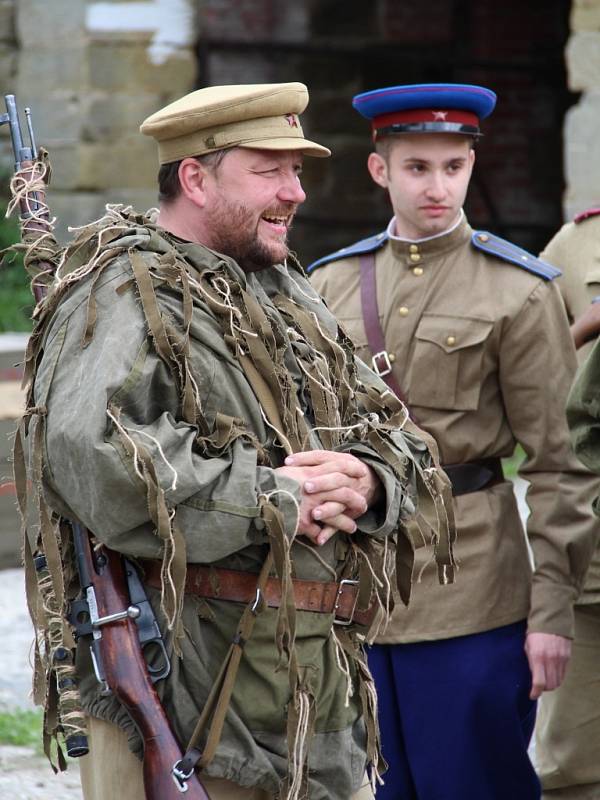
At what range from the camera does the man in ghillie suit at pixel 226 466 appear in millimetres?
2566

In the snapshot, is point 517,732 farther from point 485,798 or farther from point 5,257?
point 5,257

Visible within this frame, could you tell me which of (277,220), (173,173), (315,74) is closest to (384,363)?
(277,220)

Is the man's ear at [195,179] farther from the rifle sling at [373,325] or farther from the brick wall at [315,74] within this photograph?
the brick wall at [315,74]

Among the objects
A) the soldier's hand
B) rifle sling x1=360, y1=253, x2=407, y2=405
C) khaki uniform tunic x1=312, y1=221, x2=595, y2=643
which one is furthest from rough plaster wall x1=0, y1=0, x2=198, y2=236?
the soldier's hand

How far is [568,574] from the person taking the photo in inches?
147

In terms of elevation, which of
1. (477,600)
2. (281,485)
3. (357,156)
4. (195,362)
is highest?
(195,362)

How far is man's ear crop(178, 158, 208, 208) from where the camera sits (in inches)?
112

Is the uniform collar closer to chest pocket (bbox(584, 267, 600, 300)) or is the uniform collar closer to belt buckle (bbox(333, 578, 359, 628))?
chest pocket (bbox(584, 267, 600, 300))

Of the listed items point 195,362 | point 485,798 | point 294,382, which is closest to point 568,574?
point 485,798

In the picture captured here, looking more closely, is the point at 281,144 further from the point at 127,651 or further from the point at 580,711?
the point at 580,711

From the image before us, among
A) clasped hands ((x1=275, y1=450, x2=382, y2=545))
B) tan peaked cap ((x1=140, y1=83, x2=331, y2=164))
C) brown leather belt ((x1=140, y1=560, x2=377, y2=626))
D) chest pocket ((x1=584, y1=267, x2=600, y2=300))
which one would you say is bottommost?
brown leather belt ((x1=140, y1=560, x2=377, y2=626))

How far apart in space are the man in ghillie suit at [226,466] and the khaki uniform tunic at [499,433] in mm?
740

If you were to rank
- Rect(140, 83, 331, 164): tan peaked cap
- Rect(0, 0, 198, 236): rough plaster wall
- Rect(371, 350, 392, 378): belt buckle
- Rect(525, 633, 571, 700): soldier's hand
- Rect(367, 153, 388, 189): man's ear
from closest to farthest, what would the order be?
1. Rect(140, 83, 331, 164): tan peaked cap
2. Rect(525, 633, 571, 700): soldier's hand
3. Rect(371, 350, 392, 378): belt buckle
4. Rect(367, 153, 388, 189): man's ear
5. Rect(0, 0, 198, 236): rough plaster wall

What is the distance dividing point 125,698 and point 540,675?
1411 millimetres
